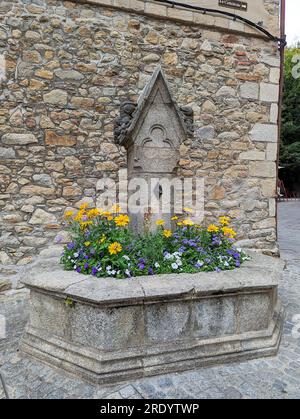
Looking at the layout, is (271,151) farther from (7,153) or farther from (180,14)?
(7,153)

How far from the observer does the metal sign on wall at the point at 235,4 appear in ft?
16.1

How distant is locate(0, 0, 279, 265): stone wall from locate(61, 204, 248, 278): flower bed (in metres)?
1.37

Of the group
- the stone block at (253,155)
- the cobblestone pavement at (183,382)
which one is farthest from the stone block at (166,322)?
the stone block at (253,155)

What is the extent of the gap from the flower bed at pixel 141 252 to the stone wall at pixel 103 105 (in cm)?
137

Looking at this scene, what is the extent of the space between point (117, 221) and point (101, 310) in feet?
2.70

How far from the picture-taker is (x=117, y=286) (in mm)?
2252

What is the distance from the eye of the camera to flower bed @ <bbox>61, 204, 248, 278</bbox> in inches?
99.7

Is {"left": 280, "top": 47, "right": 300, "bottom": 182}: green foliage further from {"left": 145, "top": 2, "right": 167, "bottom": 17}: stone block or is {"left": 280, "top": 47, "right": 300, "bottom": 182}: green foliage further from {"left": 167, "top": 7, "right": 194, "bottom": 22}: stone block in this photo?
{"left": 145, "top": 2, "right": 167, "bottom": 17}: stone block

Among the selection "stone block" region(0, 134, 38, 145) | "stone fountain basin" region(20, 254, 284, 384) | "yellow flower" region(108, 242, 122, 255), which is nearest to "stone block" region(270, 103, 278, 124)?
"stone fountain basin" region(20, 254, 284, 384)

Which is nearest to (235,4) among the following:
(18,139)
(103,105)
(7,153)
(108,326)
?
(103,105)

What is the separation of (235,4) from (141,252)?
454cm

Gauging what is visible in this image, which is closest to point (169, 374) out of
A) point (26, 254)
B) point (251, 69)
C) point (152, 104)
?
point (152, 104)

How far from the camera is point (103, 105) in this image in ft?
14.3

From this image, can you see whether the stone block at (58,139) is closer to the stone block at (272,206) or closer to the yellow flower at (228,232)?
the yellow flower at (228,232)
